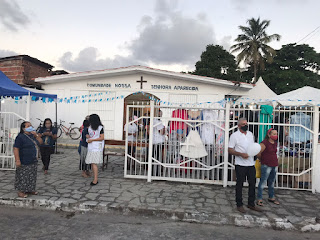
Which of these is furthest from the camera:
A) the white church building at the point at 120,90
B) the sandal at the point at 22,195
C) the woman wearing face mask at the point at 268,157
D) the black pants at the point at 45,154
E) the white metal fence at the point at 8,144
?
the white church building at the point at 120,90

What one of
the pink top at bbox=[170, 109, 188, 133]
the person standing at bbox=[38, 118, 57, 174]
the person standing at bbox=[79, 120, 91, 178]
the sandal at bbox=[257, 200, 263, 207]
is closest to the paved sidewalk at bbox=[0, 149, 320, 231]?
the sandal at bbox=[257, 200, 263, 207]

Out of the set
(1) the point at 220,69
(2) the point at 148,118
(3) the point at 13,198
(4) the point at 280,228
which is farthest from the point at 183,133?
(1) the point at 220,69

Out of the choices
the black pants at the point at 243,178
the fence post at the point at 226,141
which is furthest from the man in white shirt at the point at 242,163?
the fence post at the point at 226,141

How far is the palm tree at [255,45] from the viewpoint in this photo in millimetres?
27859

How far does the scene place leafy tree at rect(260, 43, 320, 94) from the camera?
87.8ft

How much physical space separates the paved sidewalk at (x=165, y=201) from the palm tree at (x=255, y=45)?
83.0 feet

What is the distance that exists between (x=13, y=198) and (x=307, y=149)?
22.2ft

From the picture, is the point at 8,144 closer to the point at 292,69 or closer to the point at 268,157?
the point at 268,157

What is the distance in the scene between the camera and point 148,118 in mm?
6168

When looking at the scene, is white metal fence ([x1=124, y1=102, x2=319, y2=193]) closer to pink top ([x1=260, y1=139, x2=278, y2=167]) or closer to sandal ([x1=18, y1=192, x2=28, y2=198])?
pink top ([x1=260, y1=139, x2=278, y2=167])

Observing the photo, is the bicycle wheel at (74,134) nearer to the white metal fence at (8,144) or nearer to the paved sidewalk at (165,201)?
the white metal fence at (8,144)

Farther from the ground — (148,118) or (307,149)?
(148,118)

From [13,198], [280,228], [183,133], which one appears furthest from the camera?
[183,133]

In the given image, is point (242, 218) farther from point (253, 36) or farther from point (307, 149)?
point (253, 36)
